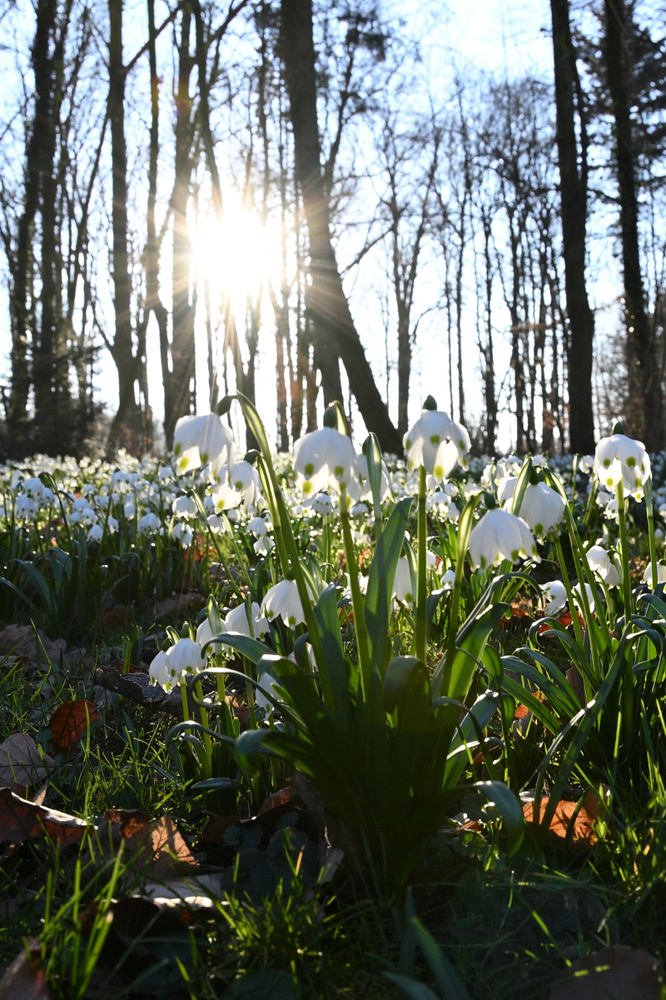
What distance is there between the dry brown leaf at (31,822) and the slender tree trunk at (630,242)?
460 inches

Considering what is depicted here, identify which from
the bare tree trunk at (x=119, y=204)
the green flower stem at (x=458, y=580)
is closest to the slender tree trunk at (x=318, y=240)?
the bare tree trunk at (x=119, y=204)

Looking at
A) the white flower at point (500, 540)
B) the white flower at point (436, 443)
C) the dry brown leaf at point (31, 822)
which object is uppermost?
the white flower at point (436, 443)

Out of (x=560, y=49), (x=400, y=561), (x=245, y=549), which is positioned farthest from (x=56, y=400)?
(x=400, y=561)

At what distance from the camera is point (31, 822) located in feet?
4.77

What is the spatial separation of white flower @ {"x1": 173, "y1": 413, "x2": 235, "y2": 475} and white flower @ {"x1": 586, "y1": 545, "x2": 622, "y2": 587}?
3.87 feet

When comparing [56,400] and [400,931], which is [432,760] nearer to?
[400,931]

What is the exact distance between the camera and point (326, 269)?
9688mm

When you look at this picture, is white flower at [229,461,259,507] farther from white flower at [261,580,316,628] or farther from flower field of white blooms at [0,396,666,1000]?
white flower at [261,580,316,628]

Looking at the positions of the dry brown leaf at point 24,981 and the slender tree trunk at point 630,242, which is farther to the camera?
the slender tree trunk at point 630,242

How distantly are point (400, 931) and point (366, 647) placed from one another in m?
0.45

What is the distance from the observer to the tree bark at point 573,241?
35.4 feet

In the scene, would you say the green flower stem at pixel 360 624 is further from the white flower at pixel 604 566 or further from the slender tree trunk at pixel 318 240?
the slender tree trunk at pixel 318 240

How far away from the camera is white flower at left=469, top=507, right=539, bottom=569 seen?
1.28m

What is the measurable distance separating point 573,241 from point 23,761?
11.2m
